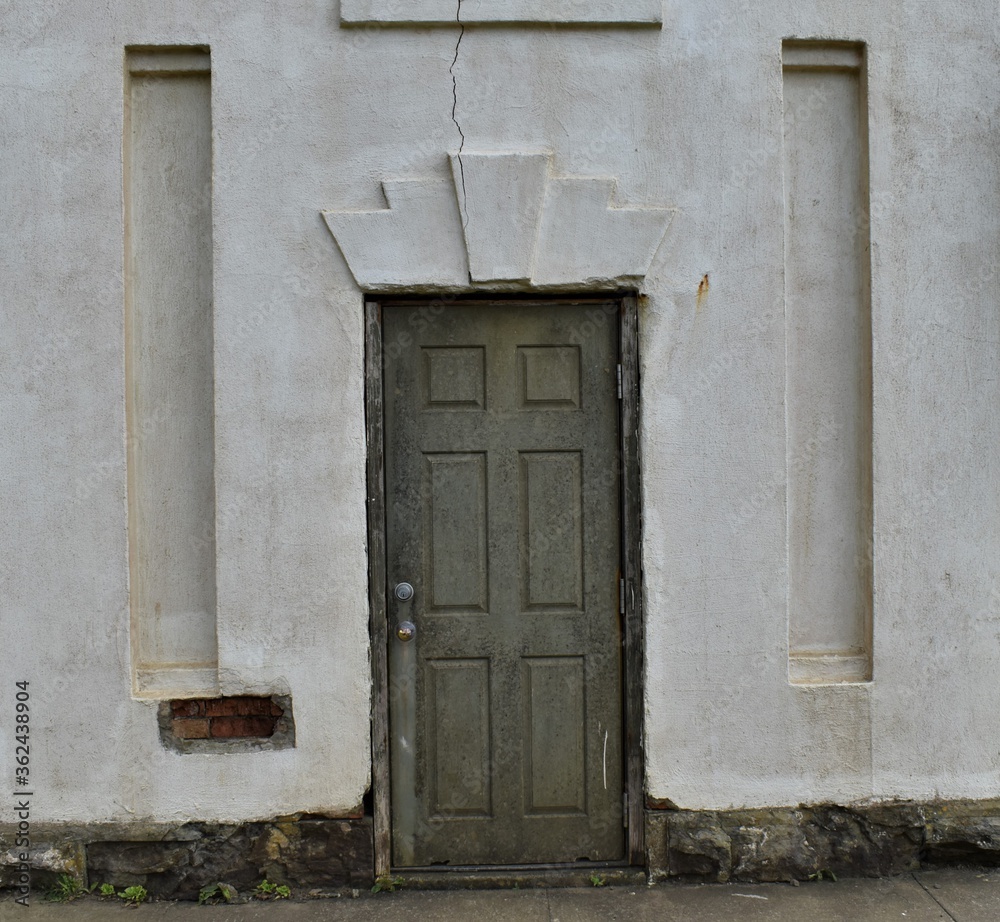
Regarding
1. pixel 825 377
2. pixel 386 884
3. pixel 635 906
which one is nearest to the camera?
pixel 635 906

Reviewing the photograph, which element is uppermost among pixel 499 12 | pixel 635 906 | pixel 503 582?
pixel 499 12

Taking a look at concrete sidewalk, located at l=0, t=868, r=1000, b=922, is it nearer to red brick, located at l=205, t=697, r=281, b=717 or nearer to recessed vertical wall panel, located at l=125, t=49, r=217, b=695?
red brick, located at l=205, t=697, r=281, b=717

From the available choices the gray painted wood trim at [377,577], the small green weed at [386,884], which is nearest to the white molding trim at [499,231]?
the gray painted wood trim at [377,577]

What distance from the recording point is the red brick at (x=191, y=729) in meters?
3.39

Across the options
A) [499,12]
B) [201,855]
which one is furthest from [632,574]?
[499,12]

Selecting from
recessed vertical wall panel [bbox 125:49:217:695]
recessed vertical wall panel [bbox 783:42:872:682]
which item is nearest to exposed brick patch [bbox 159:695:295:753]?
recessed vertical wall panel [bbox 125:49:217:695]

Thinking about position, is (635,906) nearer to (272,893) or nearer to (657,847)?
(657,847)

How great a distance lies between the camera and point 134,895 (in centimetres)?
331

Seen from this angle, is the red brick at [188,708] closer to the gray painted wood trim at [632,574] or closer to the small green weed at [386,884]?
the small green weed at [386,884]

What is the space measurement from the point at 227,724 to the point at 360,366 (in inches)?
60.4

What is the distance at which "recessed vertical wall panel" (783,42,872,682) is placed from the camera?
3.49m

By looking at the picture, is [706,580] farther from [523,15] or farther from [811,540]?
[523,15]

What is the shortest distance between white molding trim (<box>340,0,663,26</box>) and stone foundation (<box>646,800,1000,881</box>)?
3165mm

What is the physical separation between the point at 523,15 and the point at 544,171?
615 mm
